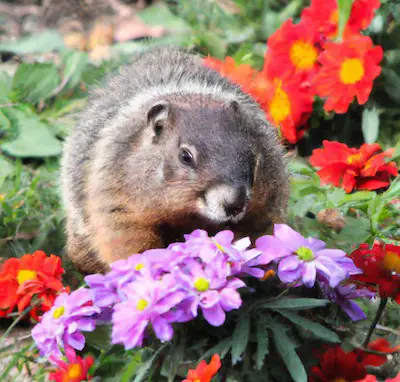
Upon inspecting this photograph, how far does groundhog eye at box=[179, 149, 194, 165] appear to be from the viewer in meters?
2.95

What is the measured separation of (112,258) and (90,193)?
37 cm

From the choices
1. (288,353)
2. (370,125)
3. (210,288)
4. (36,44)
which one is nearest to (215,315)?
(210,288)

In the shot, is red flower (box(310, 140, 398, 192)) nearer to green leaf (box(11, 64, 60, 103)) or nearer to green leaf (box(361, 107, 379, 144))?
green leaf (box(361, 107, 379, 144))

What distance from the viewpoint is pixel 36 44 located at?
6.66 meters

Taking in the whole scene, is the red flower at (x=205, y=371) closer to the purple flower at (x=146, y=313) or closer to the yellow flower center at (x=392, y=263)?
the purple flower at (x=146, y=313)

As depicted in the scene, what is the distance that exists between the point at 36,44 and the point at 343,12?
3221mm

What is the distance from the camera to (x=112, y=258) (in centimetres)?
341

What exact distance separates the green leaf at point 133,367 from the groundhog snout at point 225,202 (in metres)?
0.61

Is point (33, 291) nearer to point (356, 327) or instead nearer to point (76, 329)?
point (76, 329)

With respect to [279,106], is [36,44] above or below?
below

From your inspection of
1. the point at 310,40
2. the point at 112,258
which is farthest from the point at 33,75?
the point at 112,258

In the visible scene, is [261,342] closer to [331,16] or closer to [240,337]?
[240,337]

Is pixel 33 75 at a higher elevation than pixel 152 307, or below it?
below

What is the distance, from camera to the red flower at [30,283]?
331 centimetres
